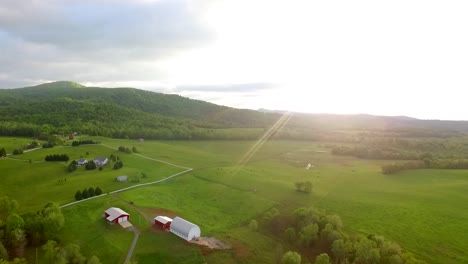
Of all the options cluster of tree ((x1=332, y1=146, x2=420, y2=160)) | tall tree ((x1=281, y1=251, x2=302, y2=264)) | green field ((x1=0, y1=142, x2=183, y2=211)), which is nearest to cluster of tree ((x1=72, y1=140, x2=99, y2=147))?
green field ((x1=0, y1=142, x2=183, y2=211))

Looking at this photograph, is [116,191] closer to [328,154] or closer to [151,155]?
[151,155]

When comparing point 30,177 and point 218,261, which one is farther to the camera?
point 30,177

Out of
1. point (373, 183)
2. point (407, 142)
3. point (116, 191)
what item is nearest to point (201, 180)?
point (116, 191)

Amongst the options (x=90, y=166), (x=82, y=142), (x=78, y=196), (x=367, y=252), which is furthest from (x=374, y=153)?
(x=82, y=142)

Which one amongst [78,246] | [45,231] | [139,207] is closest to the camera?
[78,246]

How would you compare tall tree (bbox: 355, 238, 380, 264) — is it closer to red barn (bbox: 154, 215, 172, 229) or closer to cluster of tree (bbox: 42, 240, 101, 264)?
red barn (bbox: 154, 215, 172, 229)

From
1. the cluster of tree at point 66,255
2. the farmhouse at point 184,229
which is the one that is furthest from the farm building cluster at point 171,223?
the cluster of tree at point 66,255
